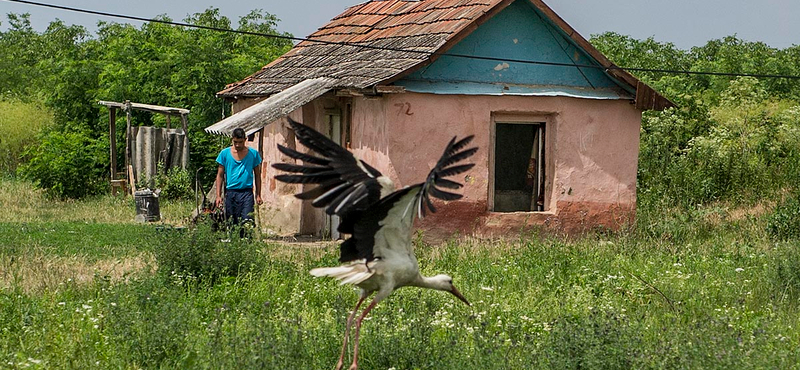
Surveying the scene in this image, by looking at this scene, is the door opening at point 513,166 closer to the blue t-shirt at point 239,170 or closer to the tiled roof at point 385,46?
the tiled roof at point 385,46

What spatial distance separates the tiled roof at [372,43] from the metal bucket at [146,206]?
7.09ft

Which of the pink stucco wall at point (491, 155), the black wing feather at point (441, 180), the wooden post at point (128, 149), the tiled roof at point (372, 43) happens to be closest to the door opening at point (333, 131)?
the pink stucco wall at point (491, 155)

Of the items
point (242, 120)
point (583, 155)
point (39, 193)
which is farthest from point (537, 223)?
point (39, 193)

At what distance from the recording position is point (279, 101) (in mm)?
13211

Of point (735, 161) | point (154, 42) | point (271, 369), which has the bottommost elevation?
point (271, 369)

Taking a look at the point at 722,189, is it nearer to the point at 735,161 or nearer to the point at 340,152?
the point at 735,161

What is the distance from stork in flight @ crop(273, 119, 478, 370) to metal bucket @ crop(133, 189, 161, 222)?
10.4m

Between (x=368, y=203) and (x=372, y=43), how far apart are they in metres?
9.24

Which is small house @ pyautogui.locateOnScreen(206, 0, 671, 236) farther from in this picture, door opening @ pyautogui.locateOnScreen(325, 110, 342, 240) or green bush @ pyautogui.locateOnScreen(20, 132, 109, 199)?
green bush @ pyautogui.locateOnScreen(20, 132, 109, 199)

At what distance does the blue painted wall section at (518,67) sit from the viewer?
13.2 metres

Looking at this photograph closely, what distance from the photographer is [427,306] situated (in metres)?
8.18

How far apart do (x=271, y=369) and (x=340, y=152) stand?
55.6 inches

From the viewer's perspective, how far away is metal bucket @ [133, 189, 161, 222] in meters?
16.6

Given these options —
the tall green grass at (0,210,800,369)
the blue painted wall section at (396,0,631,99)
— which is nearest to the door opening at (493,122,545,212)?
the blue painted wall section at (396,0,631,99)
